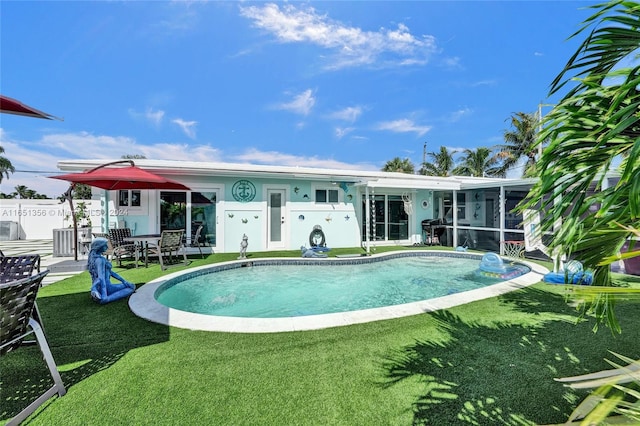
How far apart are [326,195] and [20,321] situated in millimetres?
10977

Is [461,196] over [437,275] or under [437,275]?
over

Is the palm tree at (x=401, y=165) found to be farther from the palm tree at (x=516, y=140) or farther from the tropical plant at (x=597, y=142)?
the tropical plant at (x=597, y=142)

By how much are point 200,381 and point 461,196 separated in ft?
41.8

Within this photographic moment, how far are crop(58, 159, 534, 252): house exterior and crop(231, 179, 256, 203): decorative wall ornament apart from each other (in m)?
0.04

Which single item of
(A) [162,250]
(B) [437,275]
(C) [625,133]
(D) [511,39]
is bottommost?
(B) [437,275]

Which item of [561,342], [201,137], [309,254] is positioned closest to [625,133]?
[561,342]

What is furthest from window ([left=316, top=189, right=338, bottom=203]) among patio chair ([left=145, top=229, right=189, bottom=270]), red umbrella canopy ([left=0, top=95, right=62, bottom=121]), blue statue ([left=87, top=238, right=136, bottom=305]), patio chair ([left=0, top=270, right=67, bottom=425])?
patio chair ([left=0, top=270, right=67, bottom=425])

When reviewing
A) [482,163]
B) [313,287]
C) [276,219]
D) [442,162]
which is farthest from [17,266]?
[442,162]

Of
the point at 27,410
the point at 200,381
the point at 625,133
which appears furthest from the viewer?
the point at 200,381

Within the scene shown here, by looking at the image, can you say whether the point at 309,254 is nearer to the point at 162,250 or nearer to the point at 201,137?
the point at 162,250

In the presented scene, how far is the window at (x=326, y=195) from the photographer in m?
12.7

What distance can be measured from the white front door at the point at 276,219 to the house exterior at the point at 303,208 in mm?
43

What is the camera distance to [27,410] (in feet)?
7.22

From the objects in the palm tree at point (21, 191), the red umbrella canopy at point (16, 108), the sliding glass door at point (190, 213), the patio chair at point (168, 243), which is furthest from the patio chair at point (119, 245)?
the palm tree at point (21, 191)
